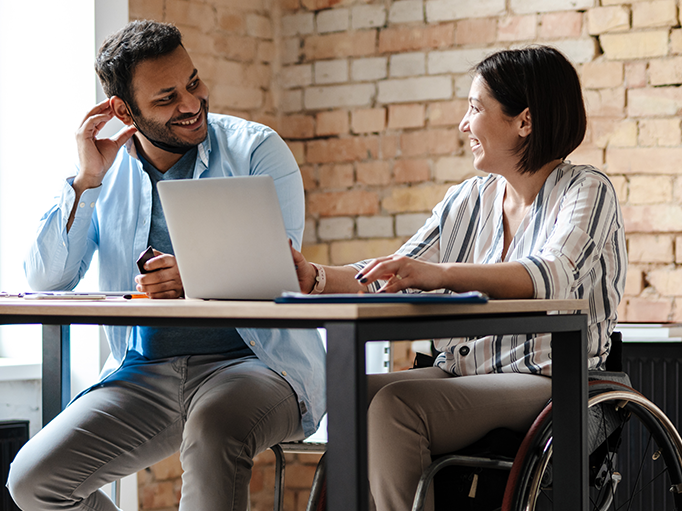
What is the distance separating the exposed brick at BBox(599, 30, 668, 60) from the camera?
2600mm

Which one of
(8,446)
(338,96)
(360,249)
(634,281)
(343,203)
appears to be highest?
(338,96)

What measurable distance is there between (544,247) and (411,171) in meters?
1.49

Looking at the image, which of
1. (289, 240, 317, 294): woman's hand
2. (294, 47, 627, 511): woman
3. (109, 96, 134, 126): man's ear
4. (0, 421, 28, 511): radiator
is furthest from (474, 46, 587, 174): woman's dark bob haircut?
(0, 421, 28, 511): radiator

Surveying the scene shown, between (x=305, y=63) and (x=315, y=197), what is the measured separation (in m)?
0.52

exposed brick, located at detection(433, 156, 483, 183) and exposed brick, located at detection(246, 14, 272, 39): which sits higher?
exposed brick, located at detection(246, 14, 272, 39)

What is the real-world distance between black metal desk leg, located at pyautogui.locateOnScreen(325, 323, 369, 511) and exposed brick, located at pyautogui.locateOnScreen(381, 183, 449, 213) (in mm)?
1931

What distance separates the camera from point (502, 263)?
4.50ft

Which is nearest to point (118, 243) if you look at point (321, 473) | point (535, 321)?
point (321, 473)

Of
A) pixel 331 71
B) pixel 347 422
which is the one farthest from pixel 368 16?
pixel 347 422

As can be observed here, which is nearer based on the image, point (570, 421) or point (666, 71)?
point (570, 421)

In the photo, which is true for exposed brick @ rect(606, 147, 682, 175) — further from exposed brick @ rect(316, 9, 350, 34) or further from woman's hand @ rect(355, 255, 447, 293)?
woman's hand @ rect(355, 255, 447, 293)

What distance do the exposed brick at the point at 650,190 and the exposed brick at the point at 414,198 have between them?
2.06 feet

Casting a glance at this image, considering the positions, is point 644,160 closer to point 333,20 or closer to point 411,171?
point 411,171

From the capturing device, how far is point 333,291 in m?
1.57
